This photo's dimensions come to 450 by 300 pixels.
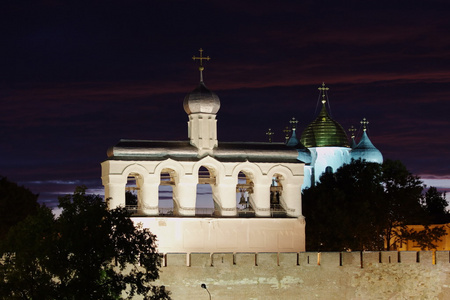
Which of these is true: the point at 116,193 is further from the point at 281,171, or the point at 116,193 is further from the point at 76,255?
the point at 76,255

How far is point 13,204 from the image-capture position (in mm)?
71625

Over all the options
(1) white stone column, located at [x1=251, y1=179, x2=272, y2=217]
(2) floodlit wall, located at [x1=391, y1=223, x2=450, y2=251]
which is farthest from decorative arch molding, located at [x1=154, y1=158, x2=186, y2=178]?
(2) floodlit wall, located at [x1=391, y1=223, x2=450, y2=251]

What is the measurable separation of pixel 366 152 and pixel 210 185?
31639 millimetres

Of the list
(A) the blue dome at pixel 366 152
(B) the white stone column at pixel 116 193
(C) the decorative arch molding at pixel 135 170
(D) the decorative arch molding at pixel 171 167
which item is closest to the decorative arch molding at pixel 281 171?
(D) the decorative arch molding at pixel 171 167

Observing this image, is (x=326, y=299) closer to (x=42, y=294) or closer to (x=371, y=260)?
(x=371, y=260)

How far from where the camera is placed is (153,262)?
47469 millimetres

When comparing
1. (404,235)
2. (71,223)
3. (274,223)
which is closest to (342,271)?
(274,223)

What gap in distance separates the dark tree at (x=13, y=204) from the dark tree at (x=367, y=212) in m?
16.0

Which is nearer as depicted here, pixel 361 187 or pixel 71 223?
pixel 71 223

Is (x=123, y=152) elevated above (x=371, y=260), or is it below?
above

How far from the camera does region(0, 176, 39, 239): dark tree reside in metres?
70.0

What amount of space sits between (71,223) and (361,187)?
103 feet

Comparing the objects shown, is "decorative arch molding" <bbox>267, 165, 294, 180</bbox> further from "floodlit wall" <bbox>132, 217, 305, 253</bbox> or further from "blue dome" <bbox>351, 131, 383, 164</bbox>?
"blue dome" <bbox>351, 131, 383, 164</bbox>

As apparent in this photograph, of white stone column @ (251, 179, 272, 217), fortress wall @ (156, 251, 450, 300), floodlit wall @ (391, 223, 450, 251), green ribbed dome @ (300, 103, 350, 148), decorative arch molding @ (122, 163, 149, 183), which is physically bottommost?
fortress wall @ (156, 251, 450, 300)
